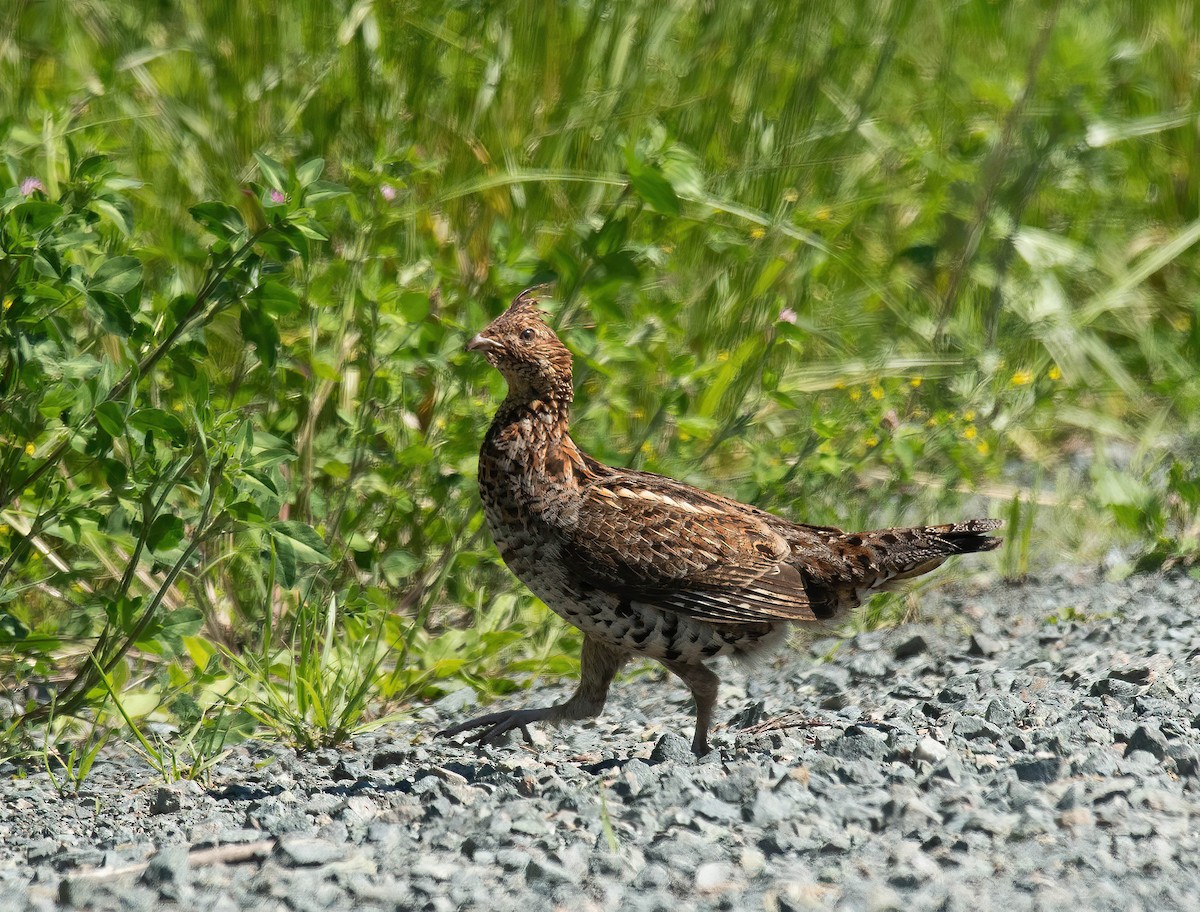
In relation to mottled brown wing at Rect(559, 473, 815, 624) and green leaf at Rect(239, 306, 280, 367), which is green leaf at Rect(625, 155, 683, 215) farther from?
green leaf at Rect(239, 306, 280, 367)

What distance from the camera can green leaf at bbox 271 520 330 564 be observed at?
12.2ft

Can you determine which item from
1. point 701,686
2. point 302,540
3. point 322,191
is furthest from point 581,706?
point 322,191

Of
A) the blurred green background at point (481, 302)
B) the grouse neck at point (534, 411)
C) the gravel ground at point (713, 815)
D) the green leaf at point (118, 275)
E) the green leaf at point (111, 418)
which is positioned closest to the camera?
the gravel ground at point (713, 815)

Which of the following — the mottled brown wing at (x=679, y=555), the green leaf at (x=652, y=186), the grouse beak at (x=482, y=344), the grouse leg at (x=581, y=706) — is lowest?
the grouse leg at (x=581, y=706)

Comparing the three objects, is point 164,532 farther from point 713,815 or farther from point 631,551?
point 713,815

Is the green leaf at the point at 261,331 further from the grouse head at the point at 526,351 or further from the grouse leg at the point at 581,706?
the grouse leg at the point at 581,706

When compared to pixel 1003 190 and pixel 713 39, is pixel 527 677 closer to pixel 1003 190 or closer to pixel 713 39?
pixel 713 39

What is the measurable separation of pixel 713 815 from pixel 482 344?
64.0 inches

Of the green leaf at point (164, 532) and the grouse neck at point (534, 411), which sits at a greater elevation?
the grouse neck at point (534, 411)

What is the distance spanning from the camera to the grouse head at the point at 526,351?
4.24m

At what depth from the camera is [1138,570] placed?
548 centimetres

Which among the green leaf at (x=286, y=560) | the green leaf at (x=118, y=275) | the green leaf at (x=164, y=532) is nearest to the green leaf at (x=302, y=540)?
the green leaf at (x=286, y=560)

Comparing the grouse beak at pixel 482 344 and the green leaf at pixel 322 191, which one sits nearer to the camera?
the green leaf at pixel 322 191

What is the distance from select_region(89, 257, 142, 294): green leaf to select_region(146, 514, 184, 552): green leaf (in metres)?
0.59
